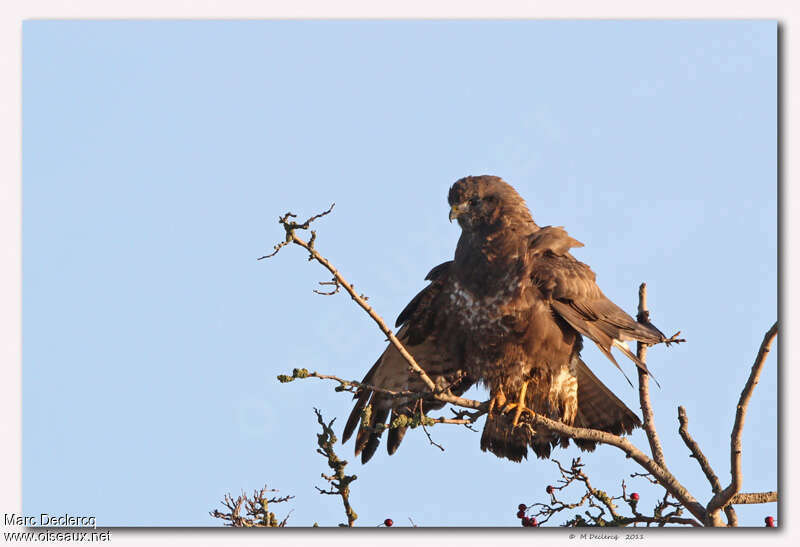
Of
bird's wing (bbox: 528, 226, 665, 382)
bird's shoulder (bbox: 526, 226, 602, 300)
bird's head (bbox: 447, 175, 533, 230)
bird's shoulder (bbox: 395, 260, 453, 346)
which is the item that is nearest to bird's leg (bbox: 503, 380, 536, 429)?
bird's wing (bbox: 528, 226, 665, 382)

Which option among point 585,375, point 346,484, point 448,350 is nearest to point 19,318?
point 346,484

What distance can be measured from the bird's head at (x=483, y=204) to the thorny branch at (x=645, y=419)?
4.95 ft

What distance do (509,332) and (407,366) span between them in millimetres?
859

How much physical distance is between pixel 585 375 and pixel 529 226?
3.91 ft

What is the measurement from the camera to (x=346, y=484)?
16.7 feet

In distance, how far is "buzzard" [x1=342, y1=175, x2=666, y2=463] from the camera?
6.30 meters

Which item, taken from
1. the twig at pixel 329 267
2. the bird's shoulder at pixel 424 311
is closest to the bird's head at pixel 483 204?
the bird's shoulder at pixel 424 311

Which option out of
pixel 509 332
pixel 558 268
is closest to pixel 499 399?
pixel 509 332

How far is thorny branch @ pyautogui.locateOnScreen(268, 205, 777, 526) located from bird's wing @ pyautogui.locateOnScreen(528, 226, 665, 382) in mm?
338

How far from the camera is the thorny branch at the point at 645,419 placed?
4602mm

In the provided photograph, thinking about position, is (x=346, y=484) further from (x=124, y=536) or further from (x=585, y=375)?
(x=585, y=375)

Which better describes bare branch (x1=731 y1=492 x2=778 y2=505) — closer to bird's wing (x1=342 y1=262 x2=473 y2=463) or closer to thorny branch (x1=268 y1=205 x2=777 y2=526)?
thorny branch (x1=268 y1=205 x2=777 y2=526)

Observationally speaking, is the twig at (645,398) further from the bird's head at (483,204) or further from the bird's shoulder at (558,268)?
the bird's head at (483,204)

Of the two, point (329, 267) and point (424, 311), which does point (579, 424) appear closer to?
point (424, 311)
